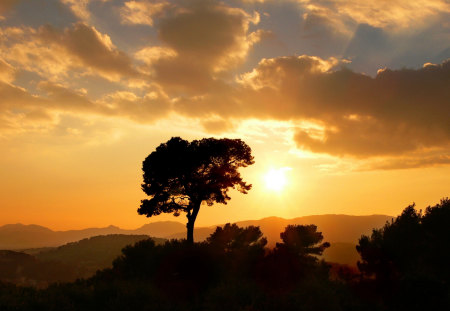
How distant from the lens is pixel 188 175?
4712 cm

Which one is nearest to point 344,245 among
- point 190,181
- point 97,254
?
point 97,254

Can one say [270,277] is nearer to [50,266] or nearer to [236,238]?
[236,238]

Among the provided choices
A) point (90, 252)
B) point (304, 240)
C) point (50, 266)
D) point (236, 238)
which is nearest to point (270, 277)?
point (304, 240)

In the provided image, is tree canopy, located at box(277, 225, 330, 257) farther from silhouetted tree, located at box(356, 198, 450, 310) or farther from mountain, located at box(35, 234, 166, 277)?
mountain, located at box(35, 234, 166, 277)

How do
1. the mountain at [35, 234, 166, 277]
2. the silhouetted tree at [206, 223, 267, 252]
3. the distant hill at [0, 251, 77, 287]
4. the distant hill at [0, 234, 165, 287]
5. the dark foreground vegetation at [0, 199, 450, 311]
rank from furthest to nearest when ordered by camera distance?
the mountain at [35, 234, 166, 277]
the distant hill at [0, 251, 77, 287]
the distant hill at [0, 234, 165, 287]
the silhouetted tree at [206, 223, 267, 252]
the dark foreground vegetation at [0, 199, 450, 311]

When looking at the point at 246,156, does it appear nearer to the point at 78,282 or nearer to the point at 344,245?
the point at 78,282

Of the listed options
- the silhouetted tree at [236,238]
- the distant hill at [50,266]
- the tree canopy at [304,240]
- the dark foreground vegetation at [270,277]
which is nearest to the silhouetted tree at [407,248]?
the dark foreground vegetation at [270,277]

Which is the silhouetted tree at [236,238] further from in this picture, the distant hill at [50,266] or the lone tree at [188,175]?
the distant hill at [50,266]

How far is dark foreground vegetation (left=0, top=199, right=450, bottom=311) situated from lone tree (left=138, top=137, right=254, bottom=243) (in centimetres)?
545

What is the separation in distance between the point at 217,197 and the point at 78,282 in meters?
19.8

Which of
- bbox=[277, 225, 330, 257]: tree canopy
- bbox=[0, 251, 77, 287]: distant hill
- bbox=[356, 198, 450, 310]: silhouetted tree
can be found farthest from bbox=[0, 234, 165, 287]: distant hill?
bbox=[356, 198, 450, 310]: silhouetted tree

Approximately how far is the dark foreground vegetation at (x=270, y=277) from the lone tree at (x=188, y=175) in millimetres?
5452

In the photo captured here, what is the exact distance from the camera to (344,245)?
132125 mm

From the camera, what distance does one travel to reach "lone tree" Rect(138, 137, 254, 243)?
46.9 metres
